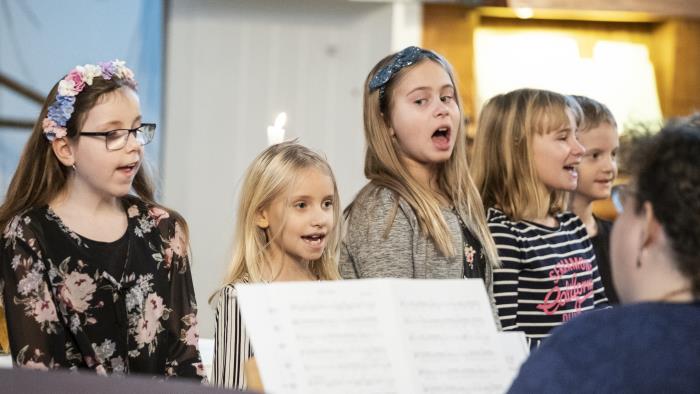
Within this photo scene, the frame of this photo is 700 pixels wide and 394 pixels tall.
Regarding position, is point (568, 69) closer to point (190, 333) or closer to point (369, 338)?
point (190, 333)

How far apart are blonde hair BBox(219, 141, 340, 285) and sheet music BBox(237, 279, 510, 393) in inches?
31.3

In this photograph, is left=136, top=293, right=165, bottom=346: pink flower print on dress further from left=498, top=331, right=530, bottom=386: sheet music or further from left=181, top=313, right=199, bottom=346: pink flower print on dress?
left=498, top=331, right=530, bottom=386: sheet music

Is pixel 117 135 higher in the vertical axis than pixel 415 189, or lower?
higher

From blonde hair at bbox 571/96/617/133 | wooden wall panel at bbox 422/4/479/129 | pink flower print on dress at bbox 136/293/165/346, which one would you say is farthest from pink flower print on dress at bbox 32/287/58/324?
wooden wall panel at bbox 422/4/479/129

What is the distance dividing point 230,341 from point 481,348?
0.73 m

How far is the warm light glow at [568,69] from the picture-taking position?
161 inches

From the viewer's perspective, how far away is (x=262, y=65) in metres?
4.27

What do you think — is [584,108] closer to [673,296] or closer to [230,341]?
[230,341]

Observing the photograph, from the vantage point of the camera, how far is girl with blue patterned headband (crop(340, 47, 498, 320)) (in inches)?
84.7

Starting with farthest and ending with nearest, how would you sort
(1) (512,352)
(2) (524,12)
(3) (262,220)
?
(2) (524,12) < (3) (262,220) < (1) (512,352)

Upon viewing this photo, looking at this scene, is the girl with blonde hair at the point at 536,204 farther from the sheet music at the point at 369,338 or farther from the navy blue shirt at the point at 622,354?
the navy blue shirt at the point at 622,354

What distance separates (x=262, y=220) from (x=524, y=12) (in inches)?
83.3

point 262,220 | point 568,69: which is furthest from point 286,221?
point 568,69

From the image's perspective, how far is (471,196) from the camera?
2342 mm
